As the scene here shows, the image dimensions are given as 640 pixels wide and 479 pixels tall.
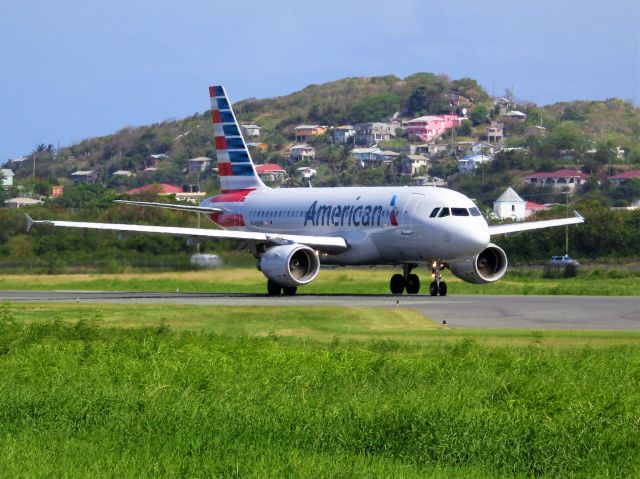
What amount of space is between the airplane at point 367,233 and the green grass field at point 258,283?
150cm

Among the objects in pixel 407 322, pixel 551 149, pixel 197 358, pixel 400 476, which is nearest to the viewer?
pixel 400 476

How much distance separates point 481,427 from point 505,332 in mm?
12170

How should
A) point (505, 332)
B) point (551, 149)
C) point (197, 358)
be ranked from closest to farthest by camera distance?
point (197, 358) → point (505, 332) → point (551, 149)

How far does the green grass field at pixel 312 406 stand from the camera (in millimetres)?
13469

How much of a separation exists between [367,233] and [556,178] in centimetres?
12859

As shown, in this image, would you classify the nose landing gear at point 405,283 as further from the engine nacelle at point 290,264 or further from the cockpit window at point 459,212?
the cockpit window at point 459,212

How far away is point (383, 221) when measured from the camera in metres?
43.2

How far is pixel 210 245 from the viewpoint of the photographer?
169ft

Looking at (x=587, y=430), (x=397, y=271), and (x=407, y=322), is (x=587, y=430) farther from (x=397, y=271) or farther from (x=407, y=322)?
(x=397, y=271)

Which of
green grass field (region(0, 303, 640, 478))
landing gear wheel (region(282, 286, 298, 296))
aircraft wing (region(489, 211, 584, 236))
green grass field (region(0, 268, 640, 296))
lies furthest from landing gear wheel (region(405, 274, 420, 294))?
green grass field (region(0, 303, 640, 478))

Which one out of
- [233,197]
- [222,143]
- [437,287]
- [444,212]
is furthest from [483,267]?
[222,143]

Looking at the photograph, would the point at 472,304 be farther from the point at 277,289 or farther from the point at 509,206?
the point at 509,206

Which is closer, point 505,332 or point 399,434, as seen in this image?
point 399,434

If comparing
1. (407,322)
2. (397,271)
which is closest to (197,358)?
(407,322)
